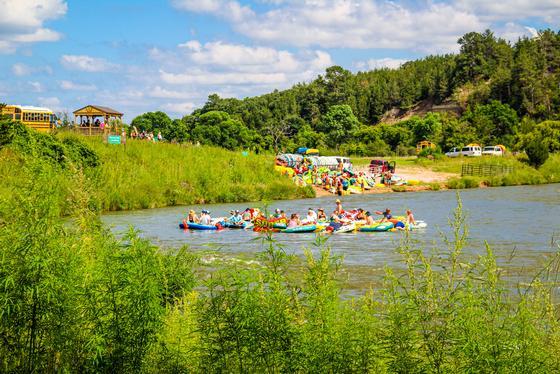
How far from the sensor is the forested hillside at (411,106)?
8119 centimetres

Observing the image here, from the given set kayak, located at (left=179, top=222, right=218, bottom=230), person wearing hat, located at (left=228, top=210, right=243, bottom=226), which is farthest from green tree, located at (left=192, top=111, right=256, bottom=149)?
kayak, located at (left=179, top=222, right=218, bottom=230)

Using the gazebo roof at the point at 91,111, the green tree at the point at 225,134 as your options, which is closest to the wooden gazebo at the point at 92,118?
the gazebo roof at the point at 91,111

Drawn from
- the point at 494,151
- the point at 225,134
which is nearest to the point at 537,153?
the point at 494,151

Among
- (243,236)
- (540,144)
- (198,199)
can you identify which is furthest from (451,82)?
(243,236)

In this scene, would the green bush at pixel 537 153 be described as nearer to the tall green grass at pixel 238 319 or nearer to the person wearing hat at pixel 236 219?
the person wearing hat at pixel 236 219

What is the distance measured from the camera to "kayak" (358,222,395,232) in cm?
2862

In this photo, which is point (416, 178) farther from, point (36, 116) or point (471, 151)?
point (36, 116)

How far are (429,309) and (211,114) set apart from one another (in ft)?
300

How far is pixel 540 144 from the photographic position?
59.0 m

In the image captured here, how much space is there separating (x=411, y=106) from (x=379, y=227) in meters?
91.4

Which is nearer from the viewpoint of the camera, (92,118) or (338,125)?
(92,118)

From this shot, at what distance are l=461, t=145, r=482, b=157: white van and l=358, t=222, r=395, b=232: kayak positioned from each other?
136ft

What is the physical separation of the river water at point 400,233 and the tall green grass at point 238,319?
12.9ft

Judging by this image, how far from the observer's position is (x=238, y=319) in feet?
23.2
